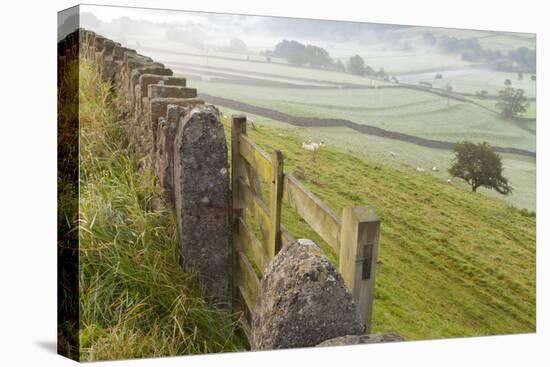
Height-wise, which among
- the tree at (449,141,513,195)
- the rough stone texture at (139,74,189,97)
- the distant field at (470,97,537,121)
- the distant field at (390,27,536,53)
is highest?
the distant field at (390,27,536,53)

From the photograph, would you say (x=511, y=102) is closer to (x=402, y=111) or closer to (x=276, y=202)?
(x=402, y=111)

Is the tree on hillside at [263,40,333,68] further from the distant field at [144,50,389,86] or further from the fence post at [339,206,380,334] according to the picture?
the fence post at [339,206,380,334]

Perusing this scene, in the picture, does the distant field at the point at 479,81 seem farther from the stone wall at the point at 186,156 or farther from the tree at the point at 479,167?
the stone wall at the point at 186,156

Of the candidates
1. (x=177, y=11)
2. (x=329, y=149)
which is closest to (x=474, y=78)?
(x=329, y=149)

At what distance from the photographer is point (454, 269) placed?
6133 mm

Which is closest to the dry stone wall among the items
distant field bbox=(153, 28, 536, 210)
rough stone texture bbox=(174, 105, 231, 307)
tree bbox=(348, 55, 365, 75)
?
rough stone texture bbox=(174, 105, 231, 307)

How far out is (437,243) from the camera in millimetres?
6102

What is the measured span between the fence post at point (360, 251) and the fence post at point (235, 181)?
1.74 m

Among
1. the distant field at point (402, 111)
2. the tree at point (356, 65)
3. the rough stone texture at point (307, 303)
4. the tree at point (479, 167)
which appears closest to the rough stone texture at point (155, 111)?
the distant field at point (402, 111)

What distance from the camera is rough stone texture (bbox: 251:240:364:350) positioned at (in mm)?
3615

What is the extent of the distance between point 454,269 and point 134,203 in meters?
2.81

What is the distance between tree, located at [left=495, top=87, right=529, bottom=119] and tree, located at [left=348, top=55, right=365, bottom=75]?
50.7 inches

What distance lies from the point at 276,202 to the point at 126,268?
43.2 inches

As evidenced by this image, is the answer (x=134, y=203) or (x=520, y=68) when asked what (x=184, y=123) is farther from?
(x=520, y=68)
